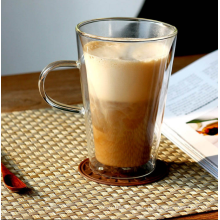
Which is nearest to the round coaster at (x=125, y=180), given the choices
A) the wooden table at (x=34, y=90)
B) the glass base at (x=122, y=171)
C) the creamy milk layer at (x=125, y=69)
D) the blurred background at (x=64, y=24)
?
the glass base at (x=122, y=171)

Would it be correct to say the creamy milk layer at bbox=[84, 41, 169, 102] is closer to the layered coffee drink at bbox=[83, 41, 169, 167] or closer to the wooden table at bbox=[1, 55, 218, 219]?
the layered coffee drink at bbox=[83, 41, 169, 167]

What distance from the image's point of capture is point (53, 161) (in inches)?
20.0

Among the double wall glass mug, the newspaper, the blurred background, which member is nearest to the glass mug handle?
the double wall glass mug

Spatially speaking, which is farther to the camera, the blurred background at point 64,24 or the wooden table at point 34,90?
the blurred background at point 64,24

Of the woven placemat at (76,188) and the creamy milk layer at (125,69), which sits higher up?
the creamy milk layer at (125,69)

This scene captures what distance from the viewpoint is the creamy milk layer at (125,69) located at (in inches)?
16.1

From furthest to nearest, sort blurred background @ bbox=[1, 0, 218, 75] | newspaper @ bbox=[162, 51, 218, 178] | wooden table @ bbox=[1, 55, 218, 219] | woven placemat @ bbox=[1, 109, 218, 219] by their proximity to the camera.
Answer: blurred background @ bbox=[1, 0, 218, 75] < wooden table @ bbox=[1, 55, 218, 219] < newspaper @ bbox=[162, 51, 218, 178] < woven placemat @ bbox=[1, 109, 218, 219]

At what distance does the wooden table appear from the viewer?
2.29 ft

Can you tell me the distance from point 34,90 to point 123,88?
377 millimetres

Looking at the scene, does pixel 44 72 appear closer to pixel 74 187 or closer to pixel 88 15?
pixel 74 187

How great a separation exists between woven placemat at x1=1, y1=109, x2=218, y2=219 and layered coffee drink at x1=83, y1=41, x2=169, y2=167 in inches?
1.9

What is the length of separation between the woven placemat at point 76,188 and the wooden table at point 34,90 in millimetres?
111

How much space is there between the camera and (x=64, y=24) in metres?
1.61

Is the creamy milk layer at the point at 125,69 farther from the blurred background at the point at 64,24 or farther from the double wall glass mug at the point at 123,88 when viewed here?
Result: the blurred background at the point at 64,24
